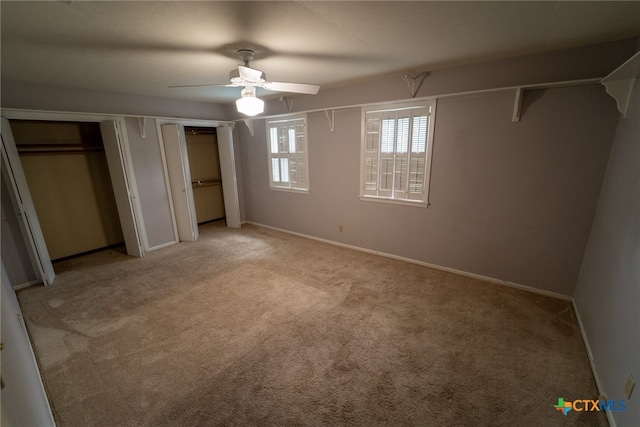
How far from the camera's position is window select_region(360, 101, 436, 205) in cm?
319

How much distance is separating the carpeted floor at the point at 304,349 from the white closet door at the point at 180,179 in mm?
1283

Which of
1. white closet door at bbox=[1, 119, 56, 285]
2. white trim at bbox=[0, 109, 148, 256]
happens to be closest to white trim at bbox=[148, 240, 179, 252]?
white trim at bbox=[0, 109, 148, 256]

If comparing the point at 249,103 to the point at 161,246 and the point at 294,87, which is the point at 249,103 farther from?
the point at 161,246

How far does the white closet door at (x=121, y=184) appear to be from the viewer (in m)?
3.65

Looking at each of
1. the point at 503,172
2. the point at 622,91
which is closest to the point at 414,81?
the point at 503,172

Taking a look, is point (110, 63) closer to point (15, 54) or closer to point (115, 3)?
point (15, 54)

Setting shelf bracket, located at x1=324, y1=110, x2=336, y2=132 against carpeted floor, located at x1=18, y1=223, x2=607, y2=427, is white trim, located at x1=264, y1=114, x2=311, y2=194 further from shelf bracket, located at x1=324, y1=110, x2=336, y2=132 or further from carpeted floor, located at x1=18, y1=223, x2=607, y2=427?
carpeted floor, located at x1=18, y1=223, x2=607, y2=427

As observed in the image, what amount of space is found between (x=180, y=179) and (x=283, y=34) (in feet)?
11.0

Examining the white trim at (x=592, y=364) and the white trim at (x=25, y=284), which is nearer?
the white trim at (x=592, y=364)

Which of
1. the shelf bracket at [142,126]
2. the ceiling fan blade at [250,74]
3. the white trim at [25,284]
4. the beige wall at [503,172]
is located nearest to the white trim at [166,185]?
the shelf bracket at [142,126]

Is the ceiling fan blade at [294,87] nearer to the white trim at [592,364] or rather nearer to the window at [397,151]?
the window at [397,151]

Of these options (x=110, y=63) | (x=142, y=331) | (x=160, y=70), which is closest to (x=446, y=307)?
(x=142, y=331)

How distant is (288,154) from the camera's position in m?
4.63

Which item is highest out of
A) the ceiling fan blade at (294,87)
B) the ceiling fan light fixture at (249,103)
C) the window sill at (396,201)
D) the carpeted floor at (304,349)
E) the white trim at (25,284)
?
the ceiling fan blade at (294,87)
